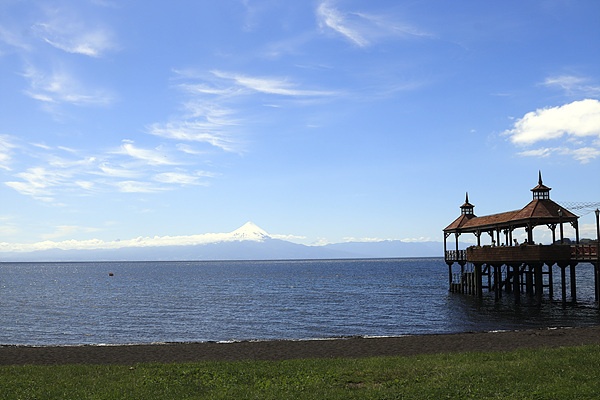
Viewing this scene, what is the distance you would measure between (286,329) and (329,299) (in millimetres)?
25205

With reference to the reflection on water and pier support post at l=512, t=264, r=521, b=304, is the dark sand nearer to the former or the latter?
the reflection on water

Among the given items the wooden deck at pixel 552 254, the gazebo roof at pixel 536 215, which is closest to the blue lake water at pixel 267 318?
the wooden deck at pixel 552 254

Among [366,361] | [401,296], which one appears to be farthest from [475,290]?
[366,361]

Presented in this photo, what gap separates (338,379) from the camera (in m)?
15.5

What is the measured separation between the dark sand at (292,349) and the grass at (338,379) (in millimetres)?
3465

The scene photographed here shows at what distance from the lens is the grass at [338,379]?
13.7 metres

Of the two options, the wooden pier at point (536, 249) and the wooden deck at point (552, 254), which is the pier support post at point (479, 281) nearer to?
the wooden pier at point (536, 249)

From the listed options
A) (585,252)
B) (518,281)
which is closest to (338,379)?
(585,252)

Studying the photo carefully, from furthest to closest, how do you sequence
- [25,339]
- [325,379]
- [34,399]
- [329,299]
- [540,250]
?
[329,299], [540,250], [25,339], [325,379], [34,399]

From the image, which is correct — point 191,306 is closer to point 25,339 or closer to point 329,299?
point 329,299

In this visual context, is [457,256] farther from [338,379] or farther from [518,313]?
[338,379]

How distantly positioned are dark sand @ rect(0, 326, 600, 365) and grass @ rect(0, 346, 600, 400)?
346 centimetres

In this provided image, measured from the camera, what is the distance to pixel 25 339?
3478cm

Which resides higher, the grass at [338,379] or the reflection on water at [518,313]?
the grass at [338,379]
